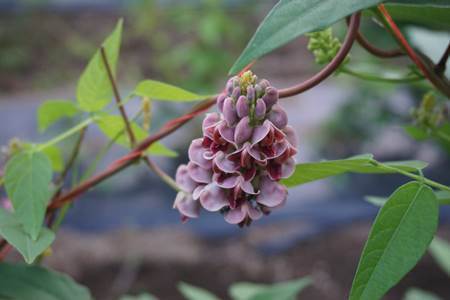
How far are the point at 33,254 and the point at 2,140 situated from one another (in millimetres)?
2362

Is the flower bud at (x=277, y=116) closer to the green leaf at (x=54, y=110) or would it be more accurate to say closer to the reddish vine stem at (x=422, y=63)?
the reddish vine stem at (x=422, y=63)

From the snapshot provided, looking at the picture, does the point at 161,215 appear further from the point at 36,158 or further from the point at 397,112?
the point at 36,158

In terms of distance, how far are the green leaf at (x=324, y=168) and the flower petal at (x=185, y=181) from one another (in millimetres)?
65

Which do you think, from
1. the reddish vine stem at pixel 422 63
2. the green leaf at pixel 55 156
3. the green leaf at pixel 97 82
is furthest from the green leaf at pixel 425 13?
the green leaf at pixel 55 156

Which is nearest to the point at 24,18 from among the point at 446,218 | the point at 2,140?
the point at 2,140

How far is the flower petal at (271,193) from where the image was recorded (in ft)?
Answer: 1.22

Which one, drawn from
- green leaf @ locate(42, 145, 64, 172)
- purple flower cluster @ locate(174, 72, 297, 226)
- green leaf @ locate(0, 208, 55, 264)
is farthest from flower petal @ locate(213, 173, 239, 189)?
green leaf @ locate(42, 145, 64, 172)

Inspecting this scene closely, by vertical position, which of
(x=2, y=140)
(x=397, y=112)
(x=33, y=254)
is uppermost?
(x=33, y=254)

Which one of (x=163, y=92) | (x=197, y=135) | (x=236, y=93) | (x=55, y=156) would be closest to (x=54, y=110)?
(x=55, y=156)

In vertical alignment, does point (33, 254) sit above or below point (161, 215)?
above

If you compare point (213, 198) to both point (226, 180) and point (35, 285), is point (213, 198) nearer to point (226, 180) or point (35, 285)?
point (226, 180)

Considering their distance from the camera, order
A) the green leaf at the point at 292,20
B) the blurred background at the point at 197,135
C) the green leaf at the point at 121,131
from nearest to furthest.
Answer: the green leaf at the point at 292,20 → the green leaf at the point at 121,131 → the blurred background at the point at 197,135

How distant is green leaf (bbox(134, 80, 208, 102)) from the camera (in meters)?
0.44

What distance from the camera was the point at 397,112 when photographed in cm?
231
